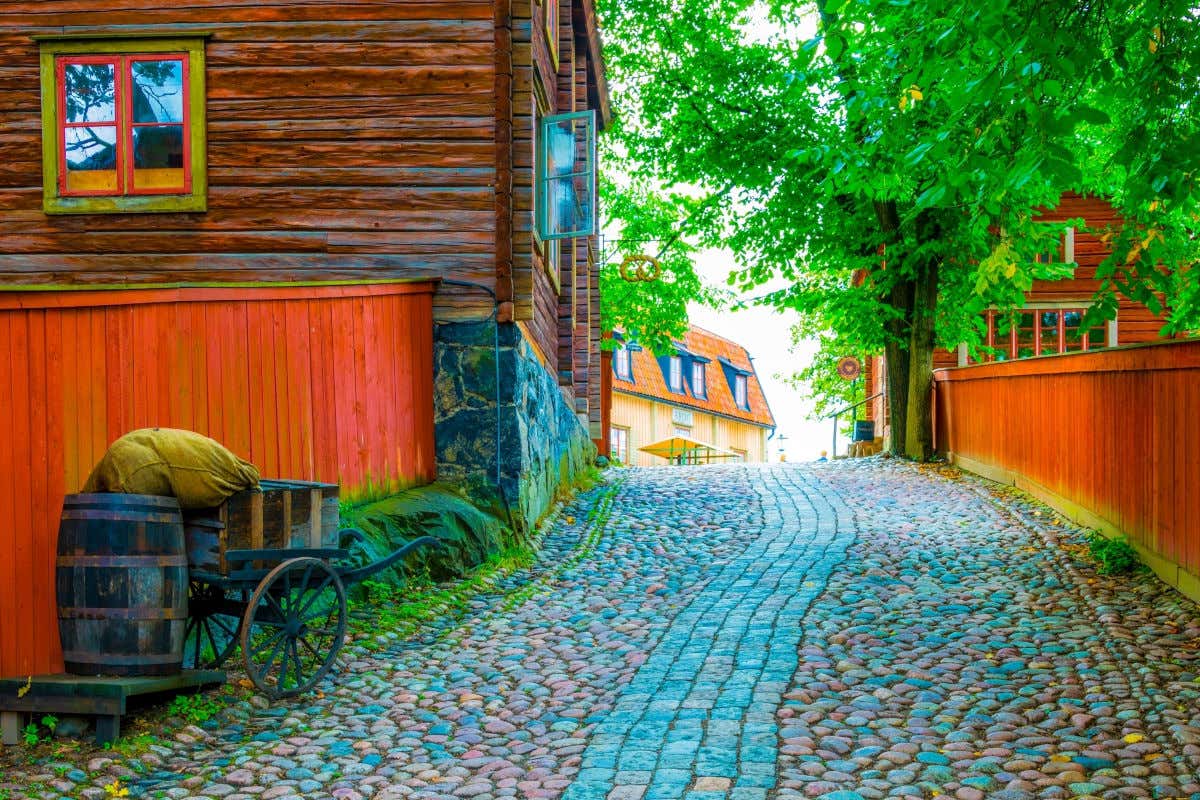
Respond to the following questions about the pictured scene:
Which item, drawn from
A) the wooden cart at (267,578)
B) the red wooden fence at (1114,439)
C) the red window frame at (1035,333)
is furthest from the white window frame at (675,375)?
the wooden cart at (267,578)

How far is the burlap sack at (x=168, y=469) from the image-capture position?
21.6ft

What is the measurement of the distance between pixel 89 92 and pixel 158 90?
642mm

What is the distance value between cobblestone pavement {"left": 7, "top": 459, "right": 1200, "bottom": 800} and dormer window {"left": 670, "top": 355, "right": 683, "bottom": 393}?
32.7 meters

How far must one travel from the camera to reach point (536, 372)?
13.4m

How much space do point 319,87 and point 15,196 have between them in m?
2.92

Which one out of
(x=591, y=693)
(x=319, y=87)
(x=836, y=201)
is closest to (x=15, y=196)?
(x=319, y=87)

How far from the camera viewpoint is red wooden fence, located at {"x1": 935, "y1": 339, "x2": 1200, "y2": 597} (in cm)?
960

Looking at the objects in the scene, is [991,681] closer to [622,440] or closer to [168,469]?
[168,469]

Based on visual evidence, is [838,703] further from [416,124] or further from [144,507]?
[416,124]

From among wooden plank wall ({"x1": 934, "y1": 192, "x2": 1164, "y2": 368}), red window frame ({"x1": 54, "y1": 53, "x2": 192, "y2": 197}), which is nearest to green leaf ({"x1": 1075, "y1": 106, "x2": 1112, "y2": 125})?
red window frame ({"x1": 54, "y1": 53, "x2": 192, "y2": 197})

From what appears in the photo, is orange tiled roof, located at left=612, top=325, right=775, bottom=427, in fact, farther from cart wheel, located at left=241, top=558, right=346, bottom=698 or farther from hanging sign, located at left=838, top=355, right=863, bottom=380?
cart wheel, located at left=241, top=558, right=346, bottom=698

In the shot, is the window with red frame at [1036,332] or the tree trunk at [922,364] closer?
the tree trunk at [922,364]

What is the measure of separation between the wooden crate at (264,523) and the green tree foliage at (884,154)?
12.6 feet

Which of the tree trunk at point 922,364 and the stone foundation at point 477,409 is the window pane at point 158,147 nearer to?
the stone foundation at point 477,409
